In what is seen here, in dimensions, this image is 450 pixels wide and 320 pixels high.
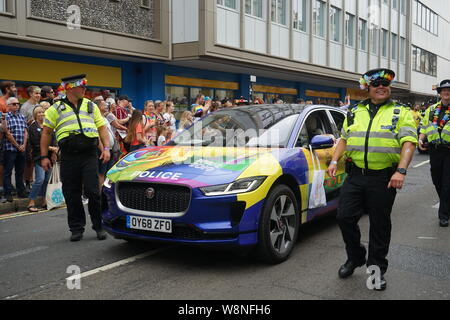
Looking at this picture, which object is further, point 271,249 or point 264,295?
point 271,249

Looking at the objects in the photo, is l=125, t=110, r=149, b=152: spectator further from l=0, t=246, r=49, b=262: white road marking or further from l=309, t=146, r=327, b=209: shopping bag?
l=309, t=146, r=327, b=209: shopping bag

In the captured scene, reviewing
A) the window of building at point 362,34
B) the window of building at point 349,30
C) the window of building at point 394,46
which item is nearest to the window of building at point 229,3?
the window of building at point 349,30

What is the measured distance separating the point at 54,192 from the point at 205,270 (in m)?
4.47

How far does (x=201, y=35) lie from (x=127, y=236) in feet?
45.6

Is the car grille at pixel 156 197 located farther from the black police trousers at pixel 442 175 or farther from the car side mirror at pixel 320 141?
the black police trousers at pixel 442 175

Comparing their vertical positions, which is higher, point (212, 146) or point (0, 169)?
point (212, 146)

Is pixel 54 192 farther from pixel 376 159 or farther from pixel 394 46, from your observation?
pixel 394 46

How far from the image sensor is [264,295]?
3975 mm

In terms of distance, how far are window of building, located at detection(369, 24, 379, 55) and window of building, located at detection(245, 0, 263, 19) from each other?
13.5 metres

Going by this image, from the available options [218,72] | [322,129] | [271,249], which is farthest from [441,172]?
[218,72]

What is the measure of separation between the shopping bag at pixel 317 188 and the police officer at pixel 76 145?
8.05 feet

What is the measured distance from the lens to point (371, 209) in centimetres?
426

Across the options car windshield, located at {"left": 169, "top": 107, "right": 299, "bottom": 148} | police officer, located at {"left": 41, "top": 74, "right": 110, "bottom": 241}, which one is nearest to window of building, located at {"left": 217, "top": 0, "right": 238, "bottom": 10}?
car windshield, located at {"left": 169, "top": 107, "right": 299, "bottom": 148}
